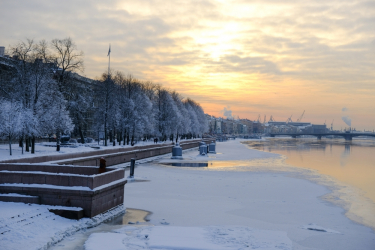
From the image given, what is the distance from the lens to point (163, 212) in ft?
58.4

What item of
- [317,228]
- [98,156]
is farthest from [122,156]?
[317,228]

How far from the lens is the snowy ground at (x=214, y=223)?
12797 millimetres

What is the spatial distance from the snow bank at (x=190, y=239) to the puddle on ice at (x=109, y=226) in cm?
35

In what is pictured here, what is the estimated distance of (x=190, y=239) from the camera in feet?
43.7

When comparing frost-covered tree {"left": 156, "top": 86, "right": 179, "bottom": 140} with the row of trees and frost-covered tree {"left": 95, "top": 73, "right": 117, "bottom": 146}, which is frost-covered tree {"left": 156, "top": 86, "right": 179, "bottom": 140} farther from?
frost-covered tree {"left": 95, "top": 73, "right": 117, "bottom": 146}

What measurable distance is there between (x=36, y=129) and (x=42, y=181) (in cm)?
2613

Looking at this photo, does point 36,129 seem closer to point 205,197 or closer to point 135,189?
point 135,189

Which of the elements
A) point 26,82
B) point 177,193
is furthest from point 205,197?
point 26,82

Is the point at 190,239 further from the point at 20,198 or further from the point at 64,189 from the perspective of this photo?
the point at 20,198

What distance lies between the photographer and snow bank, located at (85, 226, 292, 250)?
1255 centimetres

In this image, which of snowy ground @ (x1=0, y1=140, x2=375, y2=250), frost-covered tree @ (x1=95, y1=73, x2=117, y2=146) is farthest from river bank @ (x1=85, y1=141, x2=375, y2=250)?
frost-covered tree @ (x1=95, y1=73, x2=117, y2=146)

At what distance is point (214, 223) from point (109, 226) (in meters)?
4.33

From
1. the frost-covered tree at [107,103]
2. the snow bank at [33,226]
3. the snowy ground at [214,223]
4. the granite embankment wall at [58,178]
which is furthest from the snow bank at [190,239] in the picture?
the frost-covered tree at [107,103]

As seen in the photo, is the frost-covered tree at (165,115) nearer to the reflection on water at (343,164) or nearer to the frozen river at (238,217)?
the reflection on water at (343,164)
